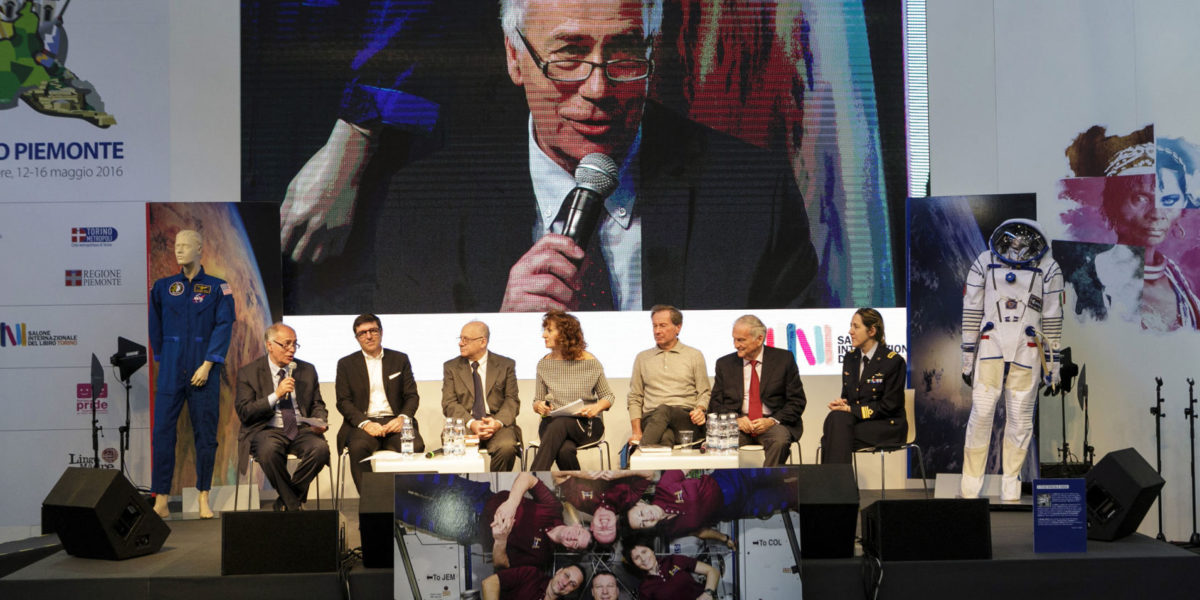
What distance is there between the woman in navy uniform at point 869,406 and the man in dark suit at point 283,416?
2874mm

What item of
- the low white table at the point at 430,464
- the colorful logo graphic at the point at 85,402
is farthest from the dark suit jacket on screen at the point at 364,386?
the colorful logo graphic at the point at 85,402

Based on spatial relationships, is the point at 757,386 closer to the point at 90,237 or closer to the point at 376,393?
the point at 376,393

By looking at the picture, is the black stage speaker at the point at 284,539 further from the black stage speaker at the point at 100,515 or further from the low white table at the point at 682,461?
the low white table at the point at 682,461

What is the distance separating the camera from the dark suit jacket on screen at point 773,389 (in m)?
6.11

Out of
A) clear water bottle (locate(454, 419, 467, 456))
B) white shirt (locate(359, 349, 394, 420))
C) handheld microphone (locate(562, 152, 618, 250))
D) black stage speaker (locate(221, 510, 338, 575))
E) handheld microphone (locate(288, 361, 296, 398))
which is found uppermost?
handheld microphone (locate(562, 152, 618, 250))

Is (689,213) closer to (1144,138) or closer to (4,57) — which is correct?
(1144,138)

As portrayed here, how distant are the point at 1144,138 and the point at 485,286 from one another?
454 centimetres

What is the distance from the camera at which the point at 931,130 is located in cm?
752

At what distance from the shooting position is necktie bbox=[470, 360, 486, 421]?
636 centimetres

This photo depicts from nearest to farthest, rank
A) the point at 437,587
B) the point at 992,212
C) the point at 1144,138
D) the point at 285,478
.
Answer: the point at 437,587
the point at 285,478
the point at 992,212
the point at 1144,138

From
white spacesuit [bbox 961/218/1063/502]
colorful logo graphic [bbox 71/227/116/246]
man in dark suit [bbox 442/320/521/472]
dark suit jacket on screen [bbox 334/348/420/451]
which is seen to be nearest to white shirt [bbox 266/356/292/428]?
dark suit jacket on screen [bbox 334/348/420/451]

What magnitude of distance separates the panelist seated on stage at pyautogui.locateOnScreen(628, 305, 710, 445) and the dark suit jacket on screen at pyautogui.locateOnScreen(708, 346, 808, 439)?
0.11 metres

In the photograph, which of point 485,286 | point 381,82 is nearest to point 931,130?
point 485,286

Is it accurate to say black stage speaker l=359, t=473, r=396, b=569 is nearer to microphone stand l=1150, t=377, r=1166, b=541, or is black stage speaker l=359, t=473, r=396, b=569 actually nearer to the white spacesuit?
the white spacesuit
